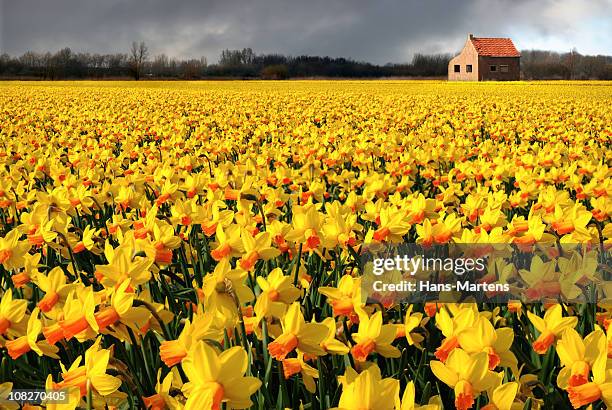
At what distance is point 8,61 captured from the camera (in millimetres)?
85250

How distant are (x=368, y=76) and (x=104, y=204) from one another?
96.6 meters

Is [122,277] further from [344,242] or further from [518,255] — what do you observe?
[518,255]

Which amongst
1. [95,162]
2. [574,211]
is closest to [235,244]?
[574,211]

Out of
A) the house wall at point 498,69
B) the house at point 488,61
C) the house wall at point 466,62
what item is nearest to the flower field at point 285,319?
the house wall at point 466,62

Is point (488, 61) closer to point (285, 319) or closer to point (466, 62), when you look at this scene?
point (466, 62)

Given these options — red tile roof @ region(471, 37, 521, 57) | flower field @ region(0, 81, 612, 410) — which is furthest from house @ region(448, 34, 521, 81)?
flower field @ region(0, 81, 612, 410)

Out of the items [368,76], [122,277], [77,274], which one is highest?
[368,76]

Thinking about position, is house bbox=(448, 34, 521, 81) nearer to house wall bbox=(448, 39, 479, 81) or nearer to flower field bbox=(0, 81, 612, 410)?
house wall bbox=(448, 39, 479, 81)

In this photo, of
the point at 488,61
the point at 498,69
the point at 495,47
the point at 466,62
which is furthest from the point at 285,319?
the point at 495,47

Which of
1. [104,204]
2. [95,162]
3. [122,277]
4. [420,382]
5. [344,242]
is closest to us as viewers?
[122,277]

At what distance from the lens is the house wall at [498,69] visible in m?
82.8

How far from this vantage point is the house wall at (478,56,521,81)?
82750 millimetres

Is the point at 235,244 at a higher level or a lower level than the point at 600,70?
lower

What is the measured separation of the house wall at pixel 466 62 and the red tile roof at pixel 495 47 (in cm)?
94
